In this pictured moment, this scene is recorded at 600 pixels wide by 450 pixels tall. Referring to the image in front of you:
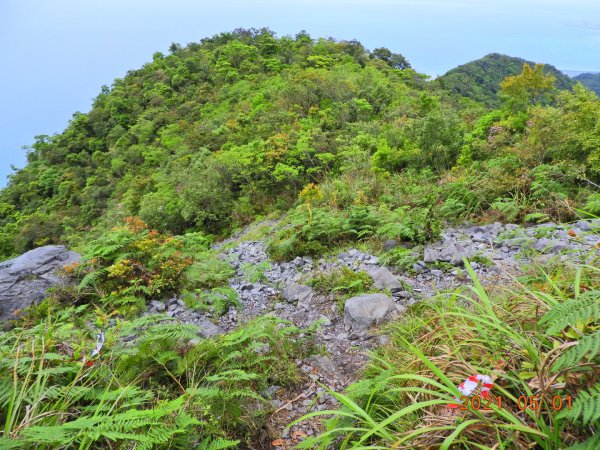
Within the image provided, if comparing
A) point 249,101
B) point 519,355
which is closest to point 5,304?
point 519,355

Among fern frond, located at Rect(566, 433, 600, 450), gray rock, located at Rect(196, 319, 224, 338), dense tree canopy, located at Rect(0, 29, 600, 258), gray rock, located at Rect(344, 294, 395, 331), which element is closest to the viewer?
fern frond, located at Rect(566, 433, 600, 450)

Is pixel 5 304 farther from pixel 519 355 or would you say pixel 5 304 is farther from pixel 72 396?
pixel 519 355

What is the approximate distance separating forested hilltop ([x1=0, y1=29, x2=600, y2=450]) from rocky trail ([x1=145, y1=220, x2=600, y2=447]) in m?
0.03

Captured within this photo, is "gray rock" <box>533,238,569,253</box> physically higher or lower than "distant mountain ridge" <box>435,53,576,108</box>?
lower

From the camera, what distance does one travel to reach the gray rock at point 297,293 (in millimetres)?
4305

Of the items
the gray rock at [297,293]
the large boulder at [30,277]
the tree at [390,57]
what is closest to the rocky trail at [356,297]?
the gray rock at [297,293]

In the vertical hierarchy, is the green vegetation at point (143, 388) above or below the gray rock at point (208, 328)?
above

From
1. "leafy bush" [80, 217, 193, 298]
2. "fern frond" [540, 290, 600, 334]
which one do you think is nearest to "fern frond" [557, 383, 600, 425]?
"fern frond" [540, 290, 600, 334]

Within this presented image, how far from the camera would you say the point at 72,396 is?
2.24m

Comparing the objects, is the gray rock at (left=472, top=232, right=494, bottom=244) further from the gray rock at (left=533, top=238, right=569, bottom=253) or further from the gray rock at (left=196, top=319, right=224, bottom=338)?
the gray rock at (left=196, top=319, right=224, bottom=338)

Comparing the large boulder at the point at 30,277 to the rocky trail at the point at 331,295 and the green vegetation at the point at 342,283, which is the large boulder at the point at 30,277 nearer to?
the rocky trail at the point at 331,295

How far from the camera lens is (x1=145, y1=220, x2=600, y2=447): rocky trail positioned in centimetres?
277

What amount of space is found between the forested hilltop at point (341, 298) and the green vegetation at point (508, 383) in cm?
1

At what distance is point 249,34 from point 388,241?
34.5 meters
